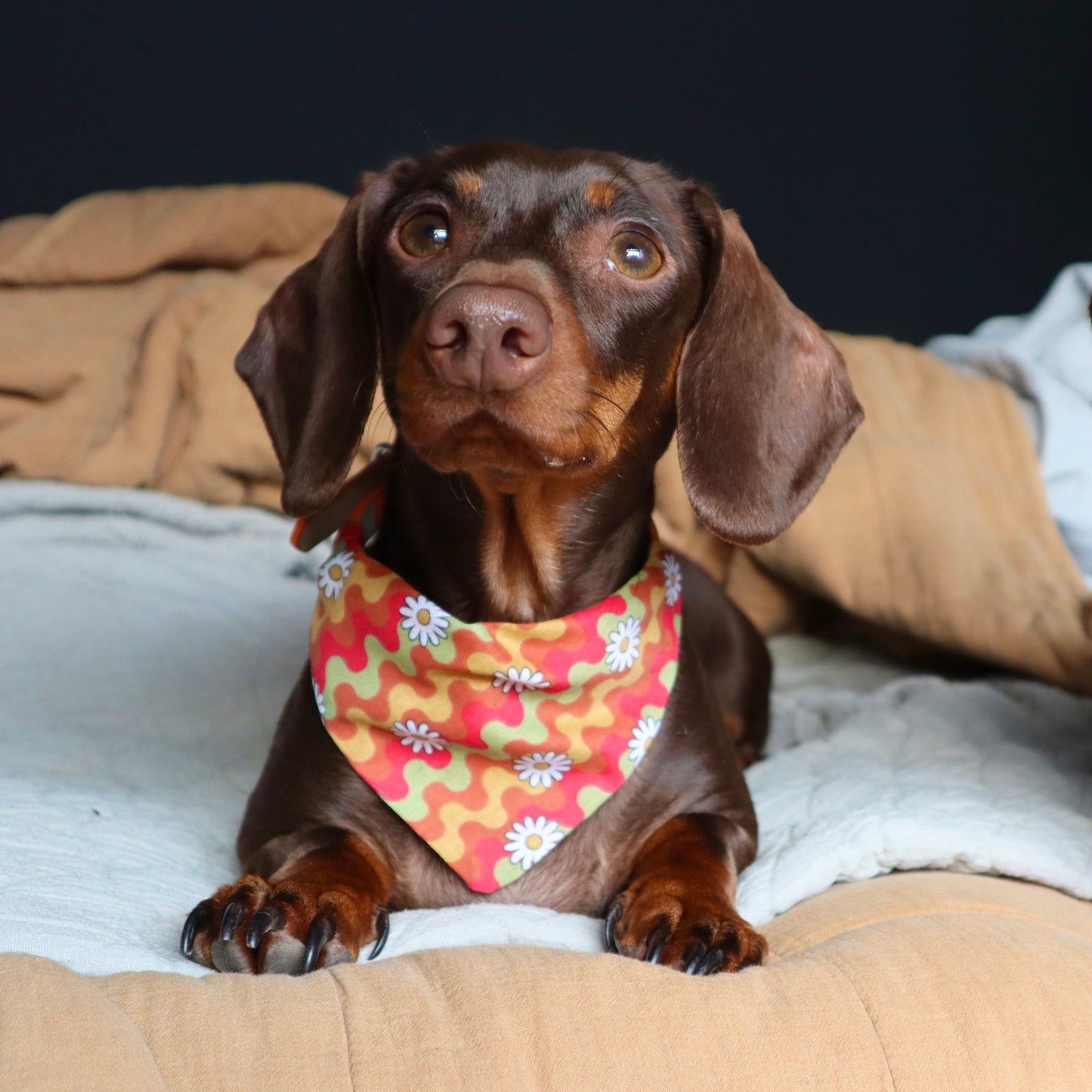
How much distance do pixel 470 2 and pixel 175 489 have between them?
6.43ft

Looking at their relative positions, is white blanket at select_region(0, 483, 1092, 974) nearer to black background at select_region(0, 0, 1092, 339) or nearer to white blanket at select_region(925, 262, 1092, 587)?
white blanket at select_region(925, 262, 1092, 587)

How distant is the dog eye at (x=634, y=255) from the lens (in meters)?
1.77

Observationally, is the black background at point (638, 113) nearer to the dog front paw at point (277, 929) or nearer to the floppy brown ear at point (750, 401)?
the floppy brown ear at point (750, 401)

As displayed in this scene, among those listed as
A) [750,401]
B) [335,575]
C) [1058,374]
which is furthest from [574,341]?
[1058,374]

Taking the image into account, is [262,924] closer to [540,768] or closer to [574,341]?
[540,768]

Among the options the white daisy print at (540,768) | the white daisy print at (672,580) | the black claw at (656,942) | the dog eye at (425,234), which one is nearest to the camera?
the black claw at (656,942)

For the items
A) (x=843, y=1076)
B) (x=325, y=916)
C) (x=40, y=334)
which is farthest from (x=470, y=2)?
(x=843, y=1076)

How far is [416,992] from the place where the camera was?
1.30 m

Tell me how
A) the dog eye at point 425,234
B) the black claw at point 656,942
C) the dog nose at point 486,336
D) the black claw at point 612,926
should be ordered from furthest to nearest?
the dog eye at point 425,234
the black claw at point 612,926
the black claw at point 656,942
the dog nose at point 486,336

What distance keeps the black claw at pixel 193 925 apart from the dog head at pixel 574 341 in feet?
1.87

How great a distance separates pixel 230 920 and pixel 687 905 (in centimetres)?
53

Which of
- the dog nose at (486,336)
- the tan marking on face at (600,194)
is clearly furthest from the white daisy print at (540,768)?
the tan marking on face at (600,194)

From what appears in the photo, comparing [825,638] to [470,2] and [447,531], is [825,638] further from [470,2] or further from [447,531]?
[470,2]

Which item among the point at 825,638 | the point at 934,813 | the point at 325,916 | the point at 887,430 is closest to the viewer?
the point at 325,916
